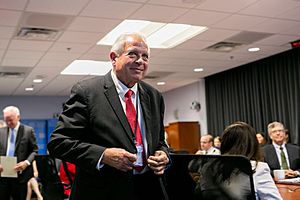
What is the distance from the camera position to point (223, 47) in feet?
21.8

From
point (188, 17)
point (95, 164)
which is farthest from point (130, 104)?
point (188, 17)

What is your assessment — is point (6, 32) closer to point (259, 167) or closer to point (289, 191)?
point (289, 191)

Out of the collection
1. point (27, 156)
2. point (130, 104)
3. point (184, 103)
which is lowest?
point (27, 156)

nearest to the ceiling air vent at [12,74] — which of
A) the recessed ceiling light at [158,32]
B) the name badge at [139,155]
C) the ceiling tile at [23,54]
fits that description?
the ceiling tile at [23,54]

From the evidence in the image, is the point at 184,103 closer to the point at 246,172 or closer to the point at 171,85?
the point at 171,85

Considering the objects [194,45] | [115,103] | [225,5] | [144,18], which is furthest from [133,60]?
[194,45]

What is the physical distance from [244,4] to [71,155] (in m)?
3.70

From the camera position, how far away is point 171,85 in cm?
1089

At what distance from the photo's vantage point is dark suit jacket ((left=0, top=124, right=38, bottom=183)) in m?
4.40

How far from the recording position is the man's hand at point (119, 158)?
4.72ft

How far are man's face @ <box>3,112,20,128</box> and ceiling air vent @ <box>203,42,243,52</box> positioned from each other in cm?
355

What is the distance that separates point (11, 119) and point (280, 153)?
10.8 feet

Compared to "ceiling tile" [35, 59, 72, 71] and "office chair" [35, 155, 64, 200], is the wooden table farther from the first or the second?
"ceiling tile" [35, 59, 72, 71]

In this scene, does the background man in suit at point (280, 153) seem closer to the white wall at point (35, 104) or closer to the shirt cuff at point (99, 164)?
the shirt cuff at point (99, 164)
